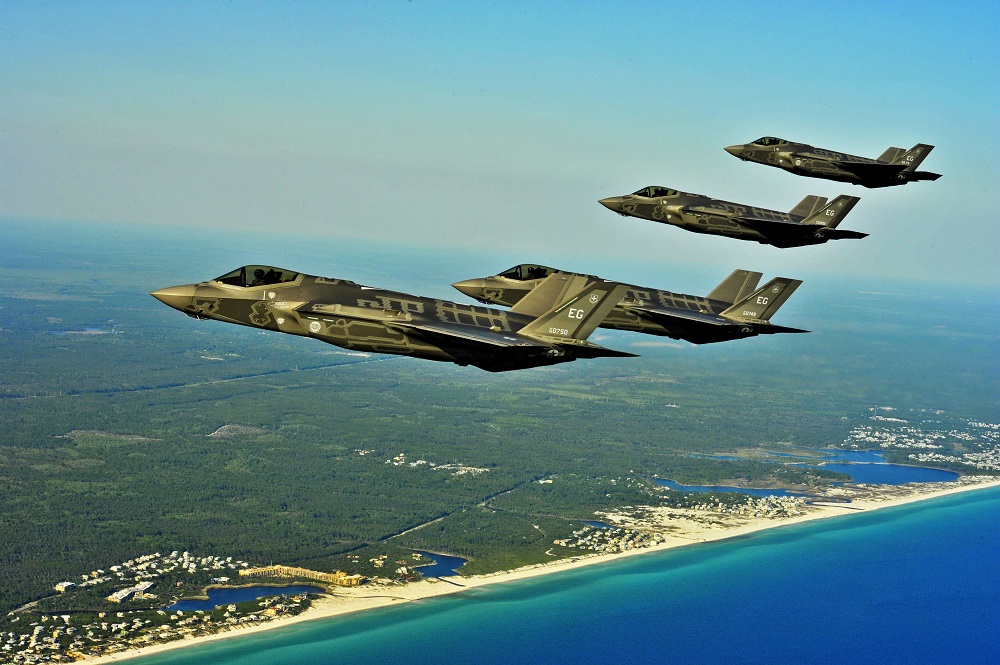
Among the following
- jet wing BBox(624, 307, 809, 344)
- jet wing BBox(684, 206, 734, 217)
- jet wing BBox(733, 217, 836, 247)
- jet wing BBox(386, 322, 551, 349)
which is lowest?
jet wing BBox(386, 322, 551, 349)

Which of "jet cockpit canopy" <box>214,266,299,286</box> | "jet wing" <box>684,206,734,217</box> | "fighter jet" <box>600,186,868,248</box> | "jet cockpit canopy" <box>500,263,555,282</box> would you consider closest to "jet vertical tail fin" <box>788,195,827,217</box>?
"fighter jet" <box>600,186,868,248</box>

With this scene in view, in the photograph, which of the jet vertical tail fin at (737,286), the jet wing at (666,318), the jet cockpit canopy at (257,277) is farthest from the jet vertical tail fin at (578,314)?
the jet vertical tail fin at (737,286)

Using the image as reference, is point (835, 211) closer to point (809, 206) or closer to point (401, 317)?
point (809, 206)

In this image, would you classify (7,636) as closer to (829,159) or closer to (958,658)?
(829,159)

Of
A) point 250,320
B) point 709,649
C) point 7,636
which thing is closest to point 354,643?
point 7,636

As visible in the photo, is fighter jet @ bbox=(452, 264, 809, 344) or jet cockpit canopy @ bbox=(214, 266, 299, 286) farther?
fighter jet @ bbox=(452, 264, 809, 344)

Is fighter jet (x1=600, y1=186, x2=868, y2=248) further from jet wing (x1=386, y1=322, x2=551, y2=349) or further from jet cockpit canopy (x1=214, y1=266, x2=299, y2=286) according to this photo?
jet cockpit canopy (x1=214, y1=266, x2=299, y2=286)
